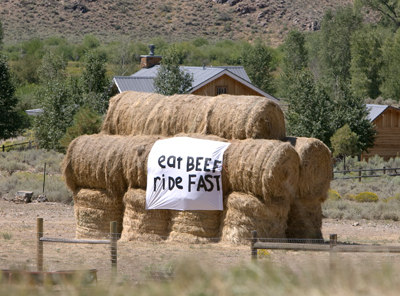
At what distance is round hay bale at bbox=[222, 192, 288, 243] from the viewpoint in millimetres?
12578

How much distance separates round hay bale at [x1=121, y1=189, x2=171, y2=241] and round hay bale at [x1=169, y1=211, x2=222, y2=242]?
1.59 feet

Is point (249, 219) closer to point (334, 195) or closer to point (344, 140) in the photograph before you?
point (334, 195)

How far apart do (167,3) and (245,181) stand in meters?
92.4

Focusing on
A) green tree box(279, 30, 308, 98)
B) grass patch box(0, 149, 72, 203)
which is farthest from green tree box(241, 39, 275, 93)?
grass patch box(0, 149, 72, 203)

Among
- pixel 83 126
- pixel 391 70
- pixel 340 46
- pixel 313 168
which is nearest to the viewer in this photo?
pixel 313 168

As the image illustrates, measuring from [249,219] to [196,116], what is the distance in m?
2.92

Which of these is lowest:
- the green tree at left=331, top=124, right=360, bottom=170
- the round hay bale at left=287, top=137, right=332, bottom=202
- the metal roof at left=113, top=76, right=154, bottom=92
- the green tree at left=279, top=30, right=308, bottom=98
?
the green tree at left=331, top=124, right=360, bottom=170

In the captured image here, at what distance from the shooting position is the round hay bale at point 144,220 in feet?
45.0

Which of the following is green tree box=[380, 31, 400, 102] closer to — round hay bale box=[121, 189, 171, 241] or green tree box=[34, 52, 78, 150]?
green tree box=[34, 52, 78, 150]

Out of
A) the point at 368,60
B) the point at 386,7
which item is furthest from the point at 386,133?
the point at 386,7

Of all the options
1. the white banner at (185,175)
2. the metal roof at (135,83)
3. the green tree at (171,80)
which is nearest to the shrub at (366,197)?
the white banner at (185,175)

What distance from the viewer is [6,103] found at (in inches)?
1686

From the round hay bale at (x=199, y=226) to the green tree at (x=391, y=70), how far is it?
44541mm

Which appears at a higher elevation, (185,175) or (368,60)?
(368,60)
